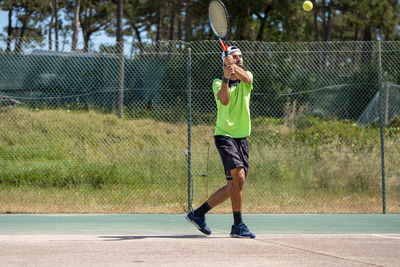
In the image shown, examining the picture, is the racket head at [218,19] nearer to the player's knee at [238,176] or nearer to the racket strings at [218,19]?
the racket strings at [218,19]

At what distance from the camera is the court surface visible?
497cm

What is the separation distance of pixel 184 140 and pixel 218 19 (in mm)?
3688

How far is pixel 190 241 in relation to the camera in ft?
19.9

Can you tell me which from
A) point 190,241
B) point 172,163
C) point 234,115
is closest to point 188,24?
point 172,163

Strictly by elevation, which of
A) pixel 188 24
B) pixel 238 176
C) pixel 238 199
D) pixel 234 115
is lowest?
pixel 238 199

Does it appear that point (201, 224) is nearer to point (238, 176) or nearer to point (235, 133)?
point (238, 176)

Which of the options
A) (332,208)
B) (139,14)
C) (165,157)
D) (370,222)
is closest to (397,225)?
(370,222)

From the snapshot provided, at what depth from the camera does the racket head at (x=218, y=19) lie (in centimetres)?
713

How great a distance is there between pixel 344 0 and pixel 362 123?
2070 centimetres

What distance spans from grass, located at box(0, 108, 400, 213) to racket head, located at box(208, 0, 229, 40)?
2.90 metres

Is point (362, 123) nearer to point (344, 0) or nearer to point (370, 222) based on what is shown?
point (370, 222)

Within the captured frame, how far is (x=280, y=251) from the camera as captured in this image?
5508mm

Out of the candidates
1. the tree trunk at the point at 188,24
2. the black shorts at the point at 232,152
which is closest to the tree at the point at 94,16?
the tree trunk at the point at 188,24

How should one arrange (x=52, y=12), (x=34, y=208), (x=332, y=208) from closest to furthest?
1. (x=34, y=208)
2. (x=332, y=208)
3. (x=52, y=12)
